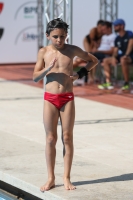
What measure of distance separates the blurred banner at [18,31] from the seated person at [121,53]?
582 centimetres

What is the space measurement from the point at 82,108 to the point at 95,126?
1.74m

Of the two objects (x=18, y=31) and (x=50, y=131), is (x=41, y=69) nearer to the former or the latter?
(x=50, y=131)

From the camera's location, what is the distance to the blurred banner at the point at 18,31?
1877 cm

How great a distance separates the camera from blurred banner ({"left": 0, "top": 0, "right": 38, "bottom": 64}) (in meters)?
18.8

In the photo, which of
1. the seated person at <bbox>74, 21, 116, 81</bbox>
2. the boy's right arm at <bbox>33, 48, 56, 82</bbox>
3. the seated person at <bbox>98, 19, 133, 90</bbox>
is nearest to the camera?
the boy's right arm at <bbox>33, 48, 56, 82</bbox>

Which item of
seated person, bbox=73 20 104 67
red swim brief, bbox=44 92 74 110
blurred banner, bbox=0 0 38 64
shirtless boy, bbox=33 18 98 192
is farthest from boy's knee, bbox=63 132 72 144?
blurred banner, bbox=0 0 38 64

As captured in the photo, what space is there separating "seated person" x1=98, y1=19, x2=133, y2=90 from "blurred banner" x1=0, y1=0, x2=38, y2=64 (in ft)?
19.1

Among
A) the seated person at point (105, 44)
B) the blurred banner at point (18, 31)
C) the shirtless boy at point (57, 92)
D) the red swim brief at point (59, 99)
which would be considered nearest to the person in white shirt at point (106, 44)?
the seated person at point (105, 44)

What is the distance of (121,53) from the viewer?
13.8m

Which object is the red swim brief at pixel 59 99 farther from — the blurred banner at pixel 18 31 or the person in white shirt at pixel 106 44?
the blurred banner at pixel 18 31

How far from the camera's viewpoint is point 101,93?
1325 centimetres

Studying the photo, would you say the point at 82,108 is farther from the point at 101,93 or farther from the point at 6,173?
the point at 6,173

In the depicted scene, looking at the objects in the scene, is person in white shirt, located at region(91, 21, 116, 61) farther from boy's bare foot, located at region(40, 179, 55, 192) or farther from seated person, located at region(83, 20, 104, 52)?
boy's bare foot, located at region(40, 179, 55, 192)

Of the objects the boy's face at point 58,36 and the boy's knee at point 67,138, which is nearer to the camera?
the boy's face at point 58,36
